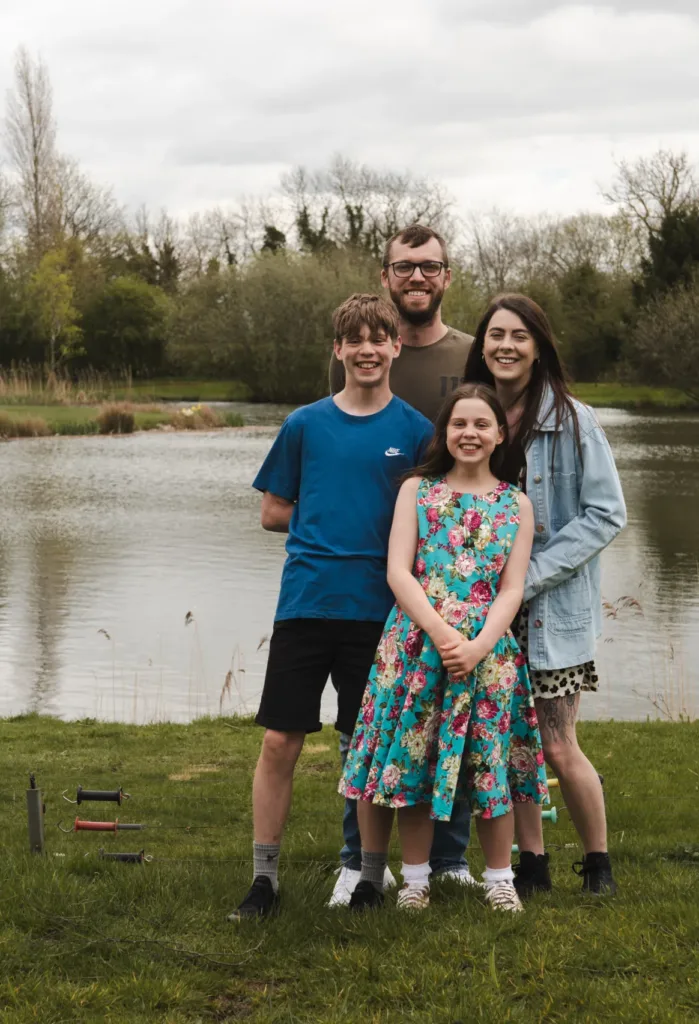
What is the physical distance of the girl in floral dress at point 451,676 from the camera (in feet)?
11.1

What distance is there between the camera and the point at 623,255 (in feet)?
195

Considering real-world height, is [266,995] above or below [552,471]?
below

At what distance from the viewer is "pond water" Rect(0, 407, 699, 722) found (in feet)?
29.0

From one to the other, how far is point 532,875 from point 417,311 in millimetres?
1815

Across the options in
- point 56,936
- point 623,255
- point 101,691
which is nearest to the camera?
point 56,936

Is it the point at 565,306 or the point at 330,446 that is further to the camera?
the point at 565,306

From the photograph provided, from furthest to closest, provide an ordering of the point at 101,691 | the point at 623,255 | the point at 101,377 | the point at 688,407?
the point at 623,255 → the point at 101,377 → the point at 688,407 → the point at 101,691

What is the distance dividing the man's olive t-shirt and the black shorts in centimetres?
88

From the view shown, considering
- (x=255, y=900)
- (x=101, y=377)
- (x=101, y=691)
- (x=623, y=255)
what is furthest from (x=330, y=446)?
(x=623, y=255)

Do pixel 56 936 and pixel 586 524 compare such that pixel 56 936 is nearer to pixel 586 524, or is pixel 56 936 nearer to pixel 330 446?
pixel 330 446

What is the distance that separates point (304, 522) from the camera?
3662 millimetres

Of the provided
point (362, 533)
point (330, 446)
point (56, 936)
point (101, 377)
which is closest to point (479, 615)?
point (362, 533)

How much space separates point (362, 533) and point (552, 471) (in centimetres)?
61

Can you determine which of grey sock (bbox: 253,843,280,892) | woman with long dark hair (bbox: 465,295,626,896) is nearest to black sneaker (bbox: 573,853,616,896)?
woman with long dark hair (bbox: 465,295,626,896)
